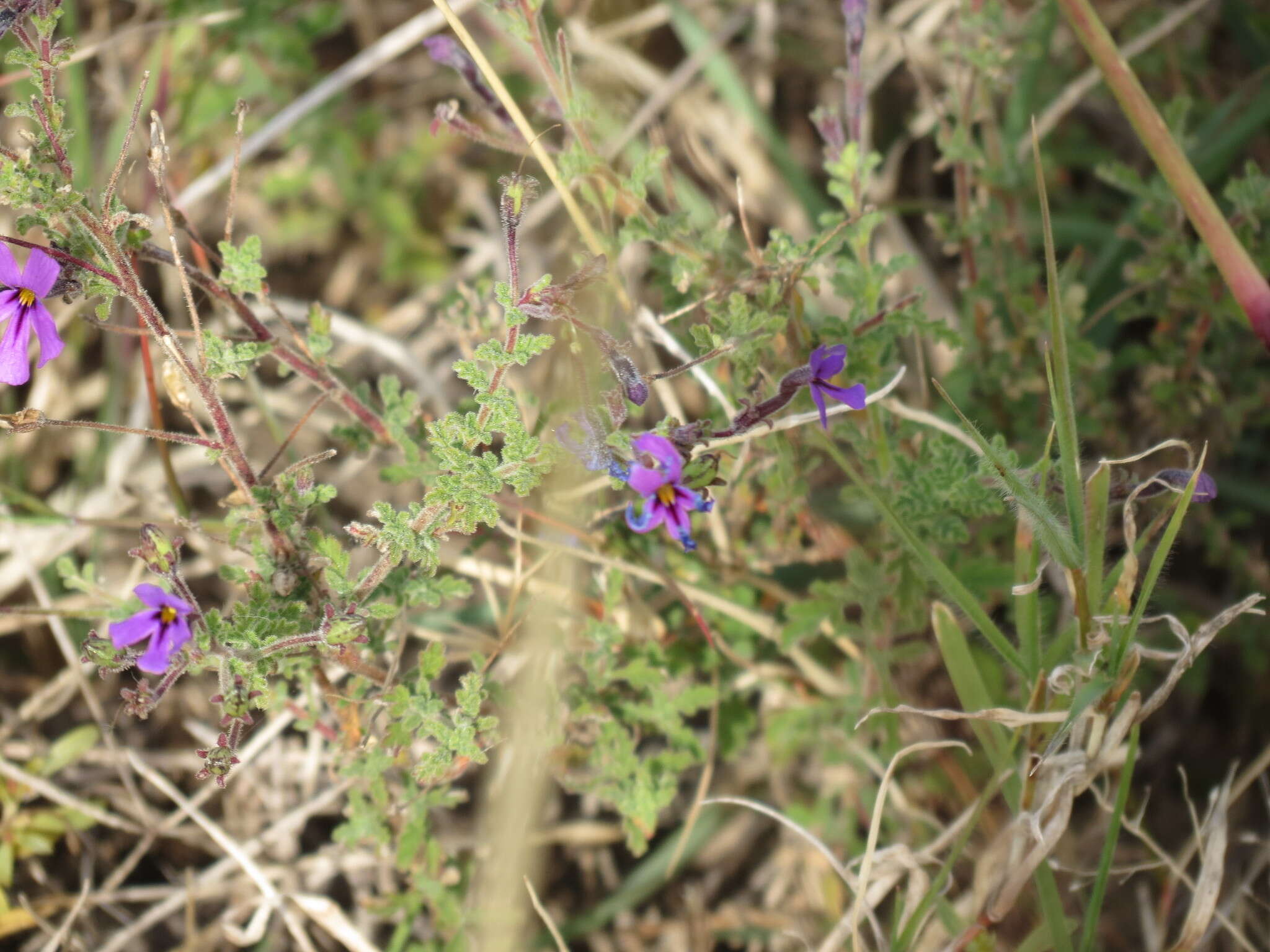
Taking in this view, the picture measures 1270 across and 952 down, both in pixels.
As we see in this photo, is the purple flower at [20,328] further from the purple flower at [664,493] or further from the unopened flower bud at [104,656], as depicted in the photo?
the purple flower at [664,493]

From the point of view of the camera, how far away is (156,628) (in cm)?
156

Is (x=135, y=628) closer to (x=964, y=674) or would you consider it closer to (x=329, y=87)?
(x=964, y=674)

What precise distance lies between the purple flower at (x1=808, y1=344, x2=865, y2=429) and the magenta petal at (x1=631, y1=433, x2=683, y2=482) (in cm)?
27

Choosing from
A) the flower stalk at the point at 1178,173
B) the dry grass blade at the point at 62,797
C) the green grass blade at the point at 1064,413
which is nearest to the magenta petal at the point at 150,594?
the dry grass blade at the point at 62,797

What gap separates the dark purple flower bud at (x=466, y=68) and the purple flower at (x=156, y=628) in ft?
3.80

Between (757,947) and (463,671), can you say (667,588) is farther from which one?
(757,947)

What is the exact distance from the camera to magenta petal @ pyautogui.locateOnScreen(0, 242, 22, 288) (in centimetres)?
158

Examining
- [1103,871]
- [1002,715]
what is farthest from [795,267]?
[1103,871]

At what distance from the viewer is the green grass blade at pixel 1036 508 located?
1704 millimetres

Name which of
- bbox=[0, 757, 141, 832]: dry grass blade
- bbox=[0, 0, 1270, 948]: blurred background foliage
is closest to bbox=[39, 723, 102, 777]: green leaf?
bbox=[0, 757, 141, 832]: dry grass blade

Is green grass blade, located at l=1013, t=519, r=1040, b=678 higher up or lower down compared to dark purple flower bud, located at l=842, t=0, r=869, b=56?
lower down

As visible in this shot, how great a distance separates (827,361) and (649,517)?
41cm

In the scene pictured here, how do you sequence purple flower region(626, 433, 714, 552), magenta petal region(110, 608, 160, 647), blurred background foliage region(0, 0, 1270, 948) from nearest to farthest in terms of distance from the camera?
magenta petal region(110, 608, 160, 647) → purple flower region(626, 433, 714, 552) → blurred background foliage region(0, 0, 1270, 948)

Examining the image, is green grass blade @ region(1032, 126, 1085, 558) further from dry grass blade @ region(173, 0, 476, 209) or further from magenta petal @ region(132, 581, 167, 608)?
dry grass blade @ region(173, 0, 476, 209)
